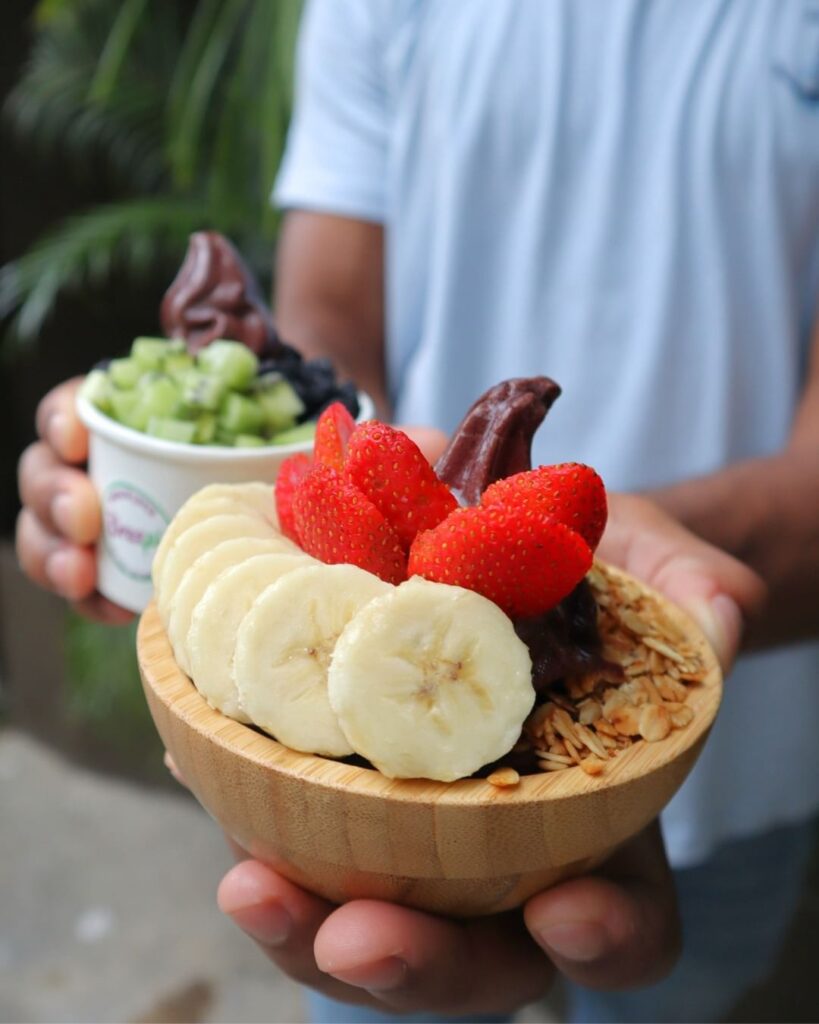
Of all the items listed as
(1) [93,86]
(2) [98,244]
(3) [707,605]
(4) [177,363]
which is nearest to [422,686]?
(3) [707,605]

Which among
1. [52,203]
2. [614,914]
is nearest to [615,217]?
[614,914]

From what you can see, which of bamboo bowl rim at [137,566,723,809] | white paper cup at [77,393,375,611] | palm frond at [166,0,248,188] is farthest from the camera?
palm frond at [166,0,248,188]

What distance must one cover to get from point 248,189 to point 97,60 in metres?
0.63

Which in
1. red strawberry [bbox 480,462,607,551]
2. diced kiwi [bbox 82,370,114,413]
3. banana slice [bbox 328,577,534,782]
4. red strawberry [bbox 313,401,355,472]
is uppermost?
red strawberry [bbox 480,462,607,551]

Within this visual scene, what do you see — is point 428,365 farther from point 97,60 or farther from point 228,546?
point 97,60

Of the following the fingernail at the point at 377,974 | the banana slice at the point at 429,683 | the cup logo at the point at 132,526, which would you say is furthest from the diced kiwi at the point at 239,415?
the fingernail at the point at 377,974

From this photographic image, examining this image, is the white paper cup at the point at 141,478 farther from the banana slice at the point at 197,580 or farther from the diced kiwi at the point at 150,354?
the banana slice at the point at 197,580

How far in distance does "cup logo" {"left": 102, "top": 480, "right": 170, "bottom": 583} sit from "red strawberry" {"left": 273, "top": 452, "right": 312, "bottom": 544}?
0.80 ft

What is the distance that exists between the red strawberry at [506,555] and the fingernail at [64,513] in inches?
22.1

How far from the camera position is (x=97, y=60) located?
9.89 feet

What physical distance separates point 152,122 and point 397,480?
2604 mm

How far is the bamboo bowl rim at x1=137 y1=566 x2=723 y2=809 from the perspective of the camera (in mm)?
728

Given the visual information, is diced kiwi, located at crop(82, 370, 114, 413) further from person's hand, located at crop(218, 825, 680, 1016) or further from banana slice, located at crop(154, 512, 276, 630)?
person's hand, located at crop(218, 825, 680, 1016)

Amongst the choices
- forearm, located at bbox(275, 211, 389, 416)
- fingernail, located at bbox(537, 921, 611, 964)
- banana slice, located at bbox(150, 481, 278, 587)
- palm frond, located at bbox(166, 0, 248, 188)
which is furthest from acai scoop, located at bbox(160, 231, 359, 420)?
palm frond, located at bbox(166, 0, 248, 188)
